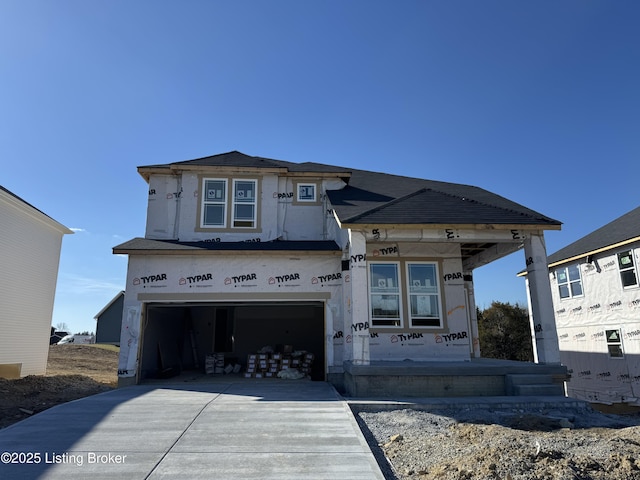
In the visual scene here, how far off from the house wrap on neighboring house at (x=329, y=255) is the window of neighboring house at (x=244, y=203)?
0.04 m

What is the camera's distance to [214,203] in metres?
12.5

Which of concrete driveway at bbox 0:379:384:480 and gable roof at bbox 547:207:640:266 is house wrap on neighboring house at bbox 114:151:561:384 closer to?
concrete driveway at bbox 0:379:384:480

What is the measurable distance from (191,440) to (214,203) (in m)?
8.25

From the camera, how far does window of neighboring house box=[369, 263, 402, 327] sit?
11305 millimetres

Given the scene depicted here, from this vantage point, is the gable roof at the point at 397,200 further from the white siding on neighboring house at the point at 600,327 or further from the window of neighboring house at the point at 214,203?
the white siding on neighboring house at the point at 600,327

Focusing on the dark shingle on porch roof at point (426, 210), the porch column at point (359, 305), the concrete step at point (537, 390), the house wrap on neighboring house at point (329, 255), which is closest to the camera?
the concrete step at point (537, 390)

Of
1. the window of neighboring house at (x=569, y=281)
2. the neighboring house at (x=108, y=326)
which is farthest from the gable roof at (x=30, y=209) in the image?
the window of neighboring house at (x=569, y=281)

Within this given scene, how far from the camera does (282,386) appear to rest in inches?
399

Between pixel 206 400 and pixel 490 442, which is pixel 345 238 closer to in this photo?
pixel 206 400

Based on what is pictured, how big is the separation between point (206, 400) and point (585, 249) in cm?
1730

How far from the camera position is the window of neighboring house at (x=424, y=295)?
11367 millimetres

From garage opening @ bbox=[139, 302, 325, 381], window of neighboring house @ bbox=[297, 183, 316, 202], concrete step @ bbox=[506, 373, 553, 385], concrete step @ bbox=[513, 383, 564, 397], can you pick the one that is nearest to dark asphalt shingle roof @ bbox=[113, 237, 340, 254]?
window of neighboring house @ bbox=[297, 183, 316, 202]

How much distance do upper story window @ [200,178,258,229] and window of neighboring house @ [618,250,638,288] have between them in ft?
47.4

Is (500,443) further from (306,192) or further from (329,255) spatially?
(306,192)
